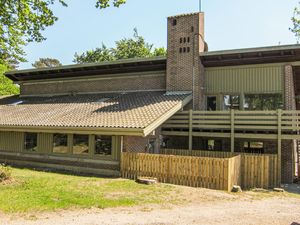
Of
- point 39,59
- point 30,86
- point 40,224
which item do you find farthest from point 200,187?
point 39,59

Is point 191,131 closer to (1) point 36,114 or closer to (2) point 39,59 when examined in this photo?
(1) point 36,114

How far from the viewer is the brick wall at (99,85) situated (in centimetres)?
2280

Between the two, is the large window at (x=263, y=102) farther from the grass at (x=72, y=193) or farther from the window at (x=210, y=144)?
the grass at (x=72, y=193)

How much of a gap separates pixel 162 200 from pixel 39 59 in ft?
241

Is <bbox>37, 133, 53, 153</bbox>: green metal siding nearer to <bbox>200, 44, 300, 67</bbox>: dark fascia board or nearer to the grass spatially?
the grass

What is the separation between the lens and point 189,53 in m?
21.1

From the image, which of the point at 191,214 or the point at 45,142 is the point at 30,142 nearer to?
the point at 45,142

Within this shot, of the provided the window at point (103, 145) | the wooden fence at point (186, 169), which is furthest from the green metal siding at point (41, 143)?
the wooden fence at point (186, 169)

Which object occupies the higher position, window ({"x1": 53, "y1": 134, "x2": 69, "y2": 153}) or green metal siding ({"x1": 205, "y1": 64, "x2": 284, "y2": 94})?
green metal siding ({"x1": 205, "y1": 64, "x2": 284, "y2": 94})

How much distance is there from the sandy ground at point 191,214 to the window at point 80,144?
754 centimetres

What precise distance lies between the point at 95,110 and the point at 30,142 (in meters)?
4.86

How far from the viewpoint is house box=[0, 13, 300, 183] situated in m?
16.8

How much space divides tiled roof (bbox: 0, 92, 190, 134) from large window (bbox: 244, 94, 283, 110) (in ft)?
13.6

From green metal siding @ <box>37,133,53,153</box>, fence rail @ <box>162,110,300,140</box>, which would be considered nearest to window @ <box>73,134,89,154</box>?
green metal siding @ <box>37,133,53,153</box>
